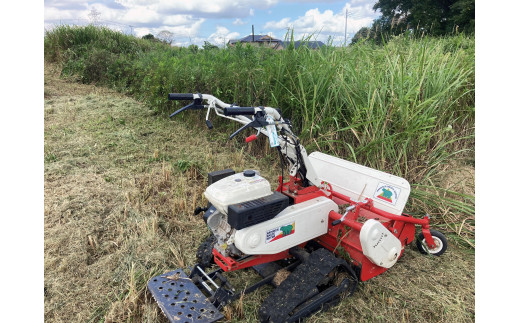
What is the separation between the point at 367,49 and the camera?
6.07 m

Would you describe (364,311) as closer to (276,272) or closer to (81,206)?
(276,272)

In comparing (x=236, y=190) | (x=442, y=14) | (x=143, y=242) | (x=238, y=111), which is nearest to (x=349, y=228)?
(x=236, y=190)

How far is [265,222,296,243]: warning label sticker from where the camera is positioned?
8.52 ft

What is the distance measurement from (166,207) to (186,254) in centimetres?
90

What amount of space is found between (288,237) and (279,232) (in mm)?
117

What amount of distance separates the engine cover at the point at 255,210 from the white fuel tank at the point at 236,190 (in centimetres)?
5

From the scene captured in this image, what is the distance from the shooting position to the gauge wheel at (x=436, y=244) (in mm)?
3299

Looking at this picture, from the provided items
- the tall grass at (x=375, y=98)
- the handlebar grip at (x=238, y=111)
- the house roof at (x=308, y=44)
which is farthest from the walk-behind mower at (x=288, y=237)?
the house roof at (x=308, y=44)

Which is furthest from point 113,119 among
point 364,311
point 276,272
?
point 364,311

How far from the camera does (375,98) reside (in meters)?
4.33

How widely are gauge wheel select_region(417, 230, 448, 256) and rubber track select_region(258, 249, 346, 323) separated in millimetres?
1162

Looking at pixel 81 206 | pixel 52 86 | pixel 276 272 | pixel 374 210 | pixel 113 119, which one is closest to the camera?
pixel 276 272

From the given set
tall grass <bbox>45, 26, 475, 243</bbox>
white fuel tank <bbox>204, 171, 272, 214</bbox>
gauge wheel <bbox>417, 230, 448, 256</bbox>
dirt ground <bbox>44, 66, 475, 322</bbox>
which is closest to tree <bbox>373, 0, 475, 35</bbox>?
tall grass <bbox>45, 26, 475, 243</bbox>

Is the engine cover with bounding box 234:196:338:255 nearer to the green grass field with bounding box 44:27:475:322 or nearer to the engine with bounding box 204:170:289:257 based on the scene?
the engine with bounding box 204:170:289:257
